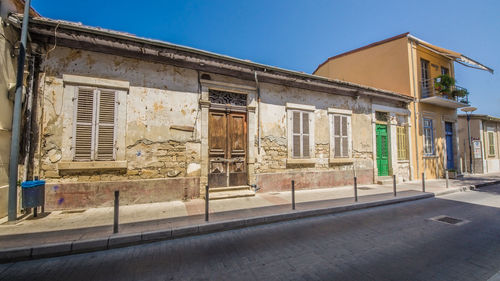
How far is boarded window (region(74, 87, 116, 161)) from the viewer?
224 inches

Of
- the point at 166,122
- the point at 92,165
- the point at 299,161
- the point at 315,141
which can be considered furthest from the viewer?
the point at 315,141

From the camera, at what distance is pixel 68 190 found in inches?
216

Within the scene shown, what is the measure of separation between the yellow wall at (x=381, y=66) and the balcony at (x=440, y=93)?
1.34m

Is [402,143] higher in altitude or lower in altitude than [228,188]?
higher

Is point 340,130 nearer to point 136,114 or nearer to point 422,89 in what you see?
point 422,89

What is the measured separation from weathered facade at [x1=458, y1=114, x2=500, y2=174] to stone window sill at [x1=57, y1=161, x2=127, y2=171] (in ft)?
72.3

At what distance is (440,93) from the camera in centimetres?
1229

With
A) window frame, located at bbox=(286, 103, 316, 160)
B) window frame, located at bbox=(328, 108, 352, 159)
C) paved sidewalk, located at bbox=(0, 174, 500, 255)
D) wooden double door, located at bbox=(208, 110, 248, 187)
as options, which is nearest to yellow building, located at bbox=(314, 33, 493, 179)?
window frame, located at bbox=(328, 108, 352, 159)

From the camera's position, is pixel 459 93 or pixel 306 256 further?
pixel 459 93

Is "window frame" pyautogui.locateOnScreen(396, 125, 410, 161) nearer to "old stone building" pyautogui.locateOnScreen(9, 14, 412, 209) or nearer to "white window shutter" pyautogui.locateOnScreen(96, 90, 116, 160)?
"old stone building" pyautogui.locateOnScreen(9, 14, 412, 209)

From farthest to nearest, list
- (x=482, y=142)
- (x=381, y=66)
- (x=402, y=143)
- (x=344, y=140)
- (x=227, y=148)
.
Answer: (x=482, y=142) → (x=381, y=66) → (x=402, y=143) → (x=344, y=140) → (x=227, y=148)

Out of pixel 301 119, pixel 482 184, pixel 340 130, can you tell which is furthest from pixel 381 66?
pixel 301 119

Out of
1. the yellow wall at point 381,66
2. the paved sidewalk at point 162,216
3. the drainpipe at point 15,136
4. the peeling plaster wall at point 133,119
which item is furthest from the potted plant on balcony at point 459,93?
the drainpipe at point 15,136

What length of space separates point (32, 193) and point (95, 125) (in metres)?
2.01
